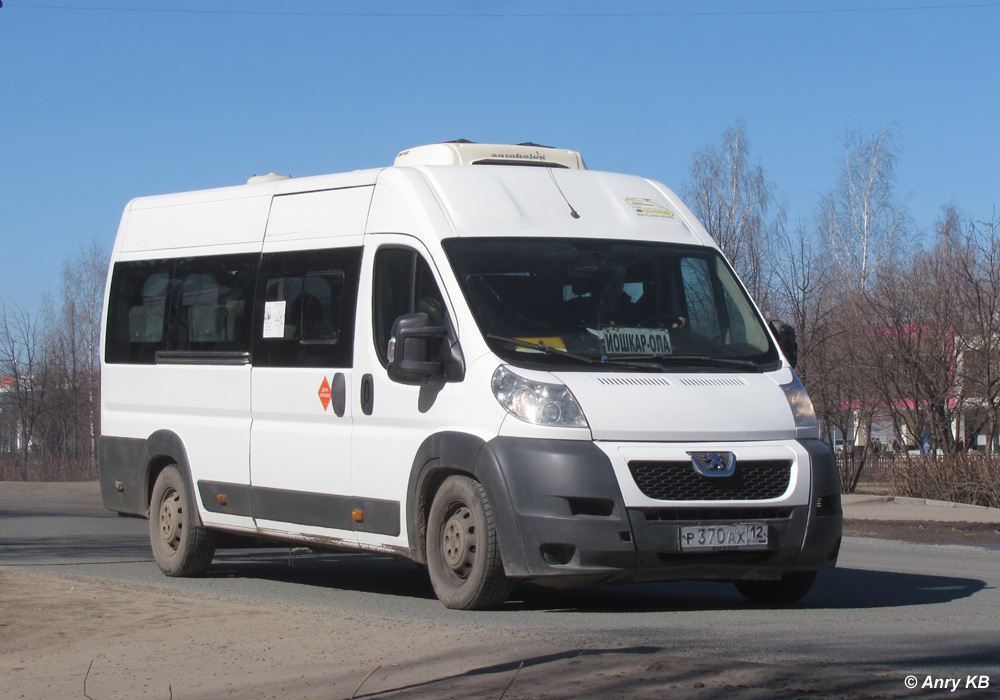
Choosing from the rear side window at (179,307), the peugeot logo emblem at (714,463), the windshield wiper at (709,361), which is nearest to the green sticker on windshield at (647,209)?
the windshield wiper at (709,361)

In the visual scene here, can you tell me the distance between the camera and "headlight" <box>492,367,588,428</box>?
24.6 ft

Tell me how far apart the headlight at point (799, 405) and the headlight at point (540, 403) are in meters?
1.40

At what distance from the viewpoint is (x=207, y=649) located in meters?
6.54

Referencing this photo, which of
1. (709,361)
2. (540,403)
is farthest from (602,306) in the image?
(540,403)

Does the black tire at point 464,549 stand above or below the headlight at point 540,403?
below

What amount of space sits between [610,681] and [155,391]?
6.27m

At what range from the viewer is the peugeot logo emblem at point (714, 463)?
7.57m

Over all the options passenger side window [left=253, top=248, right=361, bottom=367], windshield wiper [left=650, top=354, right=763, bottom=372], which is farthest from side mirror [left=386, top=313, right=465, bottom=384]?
windshield wiper [left=650, top=354, right=763, bottom=372]

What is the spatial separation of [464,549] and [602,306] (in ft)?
5.65

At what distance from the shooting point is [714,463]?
24.9 ft

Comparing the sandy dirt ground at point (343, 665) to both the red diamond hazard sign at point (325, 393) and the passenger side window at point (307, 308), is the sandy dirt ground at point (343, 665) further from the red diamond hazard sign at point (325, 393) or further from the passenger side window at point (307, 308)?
the passenger side window at point (307, 308)

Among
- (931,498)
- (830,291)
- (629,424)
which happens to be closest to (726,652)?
(629,424)

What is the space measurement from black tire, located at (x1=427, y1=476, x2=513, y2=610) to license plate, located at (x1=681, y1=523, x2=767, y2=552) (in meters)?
1.10

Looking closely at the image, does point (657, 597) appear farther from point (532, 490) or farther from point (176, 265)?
point (176, 265)
